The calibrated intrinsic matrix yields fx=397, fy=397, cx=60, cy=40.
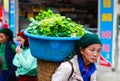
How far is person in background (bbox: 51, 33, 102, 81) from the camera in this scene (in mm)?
3299

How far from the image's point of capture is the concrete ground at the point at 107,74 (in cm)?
820

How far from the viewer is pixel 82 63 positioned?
132 inches

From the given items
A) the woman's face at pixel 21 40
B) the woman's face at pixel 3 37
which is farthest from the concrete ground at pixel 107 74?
the woman's face at pixel 21 40

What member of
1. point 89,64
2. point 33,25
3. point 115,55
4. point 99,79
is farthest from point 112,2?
point 89,64

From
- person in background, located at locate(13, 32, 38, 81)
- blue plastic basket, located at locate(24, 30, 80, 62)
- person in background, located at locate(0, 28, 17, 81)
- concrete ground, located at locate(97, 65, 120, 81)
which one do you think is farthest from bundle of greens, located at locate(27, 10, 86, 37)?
concrete ground, located at locate(97, 65, 120, 81)

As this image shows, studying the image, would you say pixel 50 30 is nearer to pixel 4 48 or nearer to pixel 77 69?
pixel 77 69

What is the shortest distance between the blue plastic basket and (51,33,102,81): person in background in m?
0.31

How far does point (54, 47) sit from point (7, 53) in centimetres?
215

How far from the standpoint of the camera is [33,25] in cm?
405

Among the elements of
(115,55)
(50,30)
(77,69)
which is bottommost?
(115,55)

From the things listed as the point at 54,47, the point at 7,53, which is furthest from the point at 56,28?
the point at 7,53

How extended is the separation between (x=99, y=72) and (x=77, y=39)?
4.87 metres

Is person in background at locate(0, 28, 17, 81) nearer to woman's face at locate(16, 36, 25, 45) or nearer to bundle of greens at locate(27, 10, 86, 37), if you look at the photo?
woman's face at locate(16, 36, 25, 45)

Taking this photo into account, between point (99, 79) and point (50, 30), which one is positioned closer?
point (50, 30)
